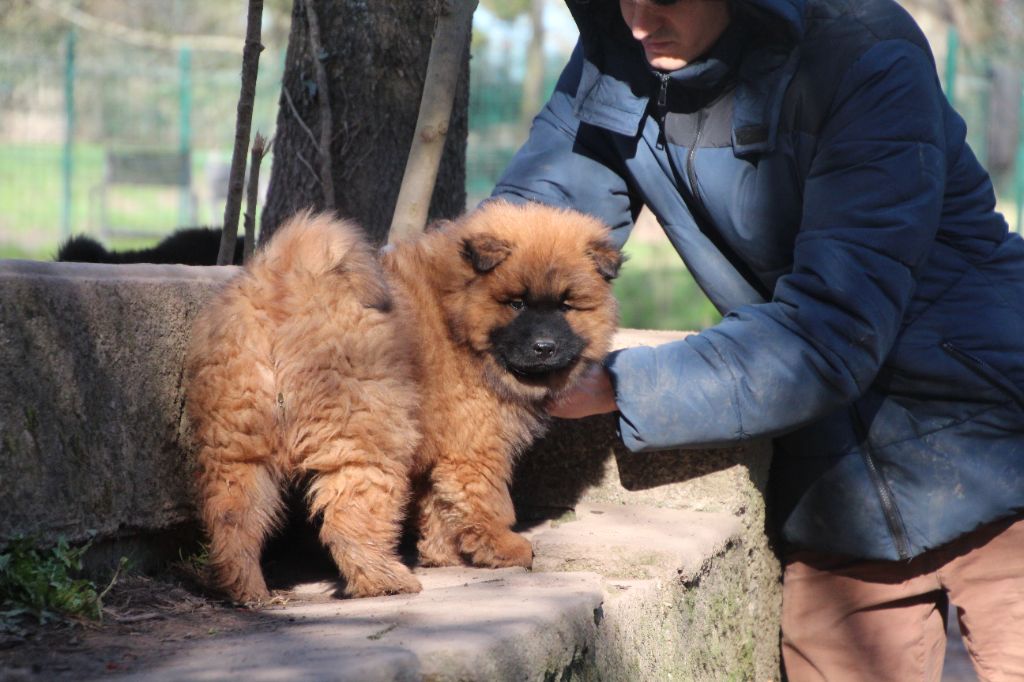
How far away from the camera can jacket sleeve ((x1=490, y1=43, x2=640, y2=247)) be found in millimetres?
4078

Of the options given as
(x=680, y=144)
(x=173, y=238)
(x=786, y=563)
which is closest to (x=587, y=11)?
(x=680, y=144)

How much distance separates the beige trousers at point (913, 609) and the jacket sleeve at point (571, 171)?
141cm

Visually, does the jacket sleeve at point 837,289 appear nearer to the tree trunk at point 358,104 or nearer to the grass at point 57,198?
the tree trunk at point 358,104

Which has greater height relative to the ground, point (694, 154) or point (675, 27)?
point (675, 27)

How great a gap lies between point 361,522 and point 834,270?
59.0 inches

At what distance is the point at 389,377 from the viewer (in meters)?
3.03

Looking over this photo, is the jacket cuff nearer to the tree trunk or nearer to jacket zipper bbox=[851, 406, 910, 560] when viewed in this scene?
jacket zipper bbox=[851, 406, 910, 560]

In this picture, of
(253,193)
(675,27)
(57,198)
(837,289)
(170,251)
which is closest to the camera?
(837,289)

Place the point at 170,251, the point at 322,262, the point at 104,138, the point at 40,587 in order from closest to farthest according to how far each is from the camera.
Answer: the point at 40,587, the point at 322,262, the point at 170,251, the point at 104,138

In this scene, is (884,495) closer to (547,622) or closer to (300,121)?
(547,622)

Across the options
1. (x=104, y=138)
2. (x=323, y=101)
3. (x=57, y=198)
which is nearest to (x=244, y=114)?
(x=323, y=101)

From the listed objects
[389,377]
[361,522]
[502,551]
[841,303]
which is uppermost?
[841,303]

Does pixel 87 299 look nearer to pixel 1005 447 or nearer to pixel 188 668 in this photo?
pixel 188 668

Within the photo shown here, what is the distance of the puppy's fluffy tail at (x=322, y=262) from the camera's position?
3.08 meters
